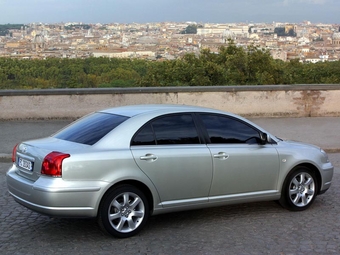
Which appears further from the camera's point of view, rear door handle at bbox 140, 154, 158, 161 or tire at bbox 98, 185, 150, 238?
rear door handle at bbox 140, 154, 158, 161

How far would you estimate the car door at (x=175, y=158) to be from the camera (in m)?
6.53

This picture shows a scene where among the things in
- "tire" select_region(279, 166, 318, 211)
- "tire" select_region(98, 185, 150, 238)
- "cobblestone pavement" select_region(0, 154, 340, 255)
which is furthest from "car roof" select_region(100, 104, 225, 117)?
"tire" select_region(279, 166, 318, 211)

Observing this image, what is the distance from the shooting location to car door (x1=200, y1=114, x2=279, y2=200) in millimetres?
6992

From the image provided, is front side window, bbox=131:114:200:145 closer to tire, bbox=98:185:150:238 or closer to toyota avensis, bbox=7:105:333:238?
toyota avensis, bbox=7:105:333:238

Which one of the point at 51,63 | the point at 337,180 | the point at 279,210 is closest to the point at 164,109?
the point at 279,210

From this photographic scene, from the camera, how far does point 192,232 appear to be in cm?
670

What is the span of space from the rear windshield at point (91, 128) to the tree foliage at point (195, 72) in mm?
14264

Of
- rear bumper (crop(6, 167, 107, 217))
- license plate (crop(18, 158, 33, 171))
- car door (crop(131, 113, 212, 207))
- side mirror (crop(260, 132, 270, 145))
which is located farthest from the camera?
side mirror (crop(260, 132, 270, 145))

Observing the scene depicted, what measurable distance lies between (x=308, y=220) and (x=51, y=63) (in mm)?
35200

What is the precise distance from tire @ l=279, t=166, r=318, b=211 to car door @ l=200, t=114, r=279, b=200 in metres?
0.24

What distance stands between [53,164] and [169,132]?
1418 mm

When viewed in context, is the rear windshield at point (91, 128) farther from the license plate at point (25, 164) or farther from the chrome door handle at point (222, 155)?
the chrome door handle at point (222, 155)

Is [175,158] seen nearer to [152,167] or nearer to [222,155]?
[152,167]

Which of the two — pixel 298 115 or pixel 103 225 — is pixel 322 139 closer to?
pixel 298 115
